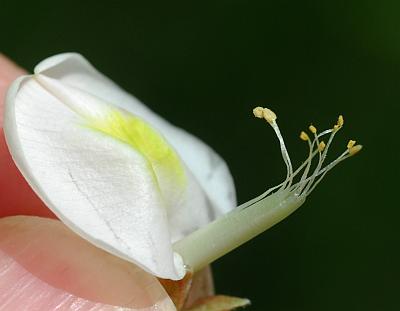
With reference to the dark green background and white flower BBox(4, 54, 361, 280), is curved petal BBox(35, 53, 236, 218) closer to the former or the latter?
white flower BBox(4, 54, 361, 280)

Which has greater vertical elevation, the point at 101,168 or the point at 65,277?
the point at 101,168

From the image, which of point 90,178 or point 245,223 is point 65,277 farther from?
point 245,223

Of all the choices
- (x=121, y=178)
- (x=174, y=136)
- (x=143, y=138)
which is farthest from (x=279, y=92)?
(x=121, y=178)

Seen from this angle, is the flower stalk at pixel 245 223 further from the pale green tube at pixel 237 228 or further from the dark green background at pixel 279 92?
the dark green background at pixel 279 92

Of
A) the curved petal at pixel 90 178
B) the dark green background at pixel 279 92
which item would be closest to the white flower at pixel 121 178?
the curved petal at pixel 90 178

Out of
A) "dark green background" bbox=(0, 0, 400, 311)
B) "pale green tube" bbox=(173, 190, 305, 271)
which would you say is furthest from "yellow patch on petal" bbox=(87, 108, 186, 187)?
"dark green background" bbox=(0, 0, 400, 311)

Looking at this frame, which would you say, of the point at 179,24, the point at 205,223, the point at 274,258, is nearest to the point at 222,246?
the point at 205,223

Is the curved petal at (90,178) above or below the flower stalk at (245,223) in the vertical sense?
above
